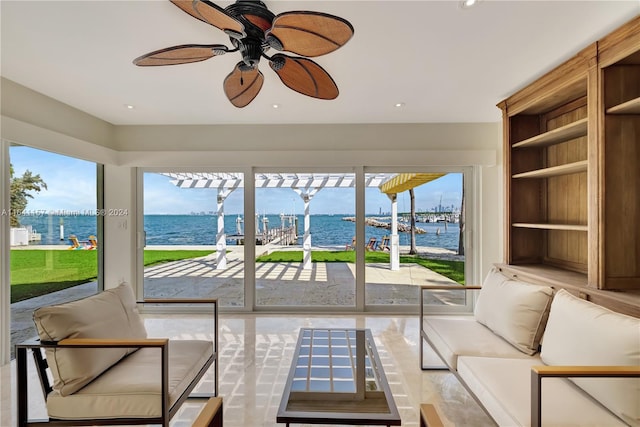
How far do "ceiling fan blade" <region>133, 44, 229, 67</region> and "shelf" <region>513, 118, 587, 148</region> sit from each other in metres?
2.45

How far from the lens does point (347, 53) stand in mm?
2256

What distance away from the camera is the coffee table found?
4.95 feet

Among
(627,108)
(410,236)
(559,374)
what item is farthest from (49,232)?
(627,108)

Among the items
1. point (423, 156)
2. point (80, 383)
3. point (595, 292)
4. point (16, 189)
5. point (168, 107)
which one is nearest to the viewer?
point (80, 383)

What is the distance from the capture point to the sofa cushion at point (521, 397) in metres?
1.34

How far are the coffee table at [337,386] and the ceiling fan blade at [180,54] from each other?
1.82 m

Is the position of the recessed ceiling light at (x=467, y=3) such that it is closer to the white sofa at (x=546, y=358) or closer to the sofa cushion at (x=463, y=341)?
the white sofa at (x=546, y=358)

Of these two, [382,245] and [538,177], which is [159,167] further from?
[538,177]

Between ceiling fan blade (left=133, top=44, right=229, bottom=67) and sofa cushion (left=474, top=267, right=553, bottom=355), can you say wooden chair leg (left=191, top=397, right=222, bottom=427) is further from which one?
sofa cushion (left=474, top=267, right=553, bottom=355)

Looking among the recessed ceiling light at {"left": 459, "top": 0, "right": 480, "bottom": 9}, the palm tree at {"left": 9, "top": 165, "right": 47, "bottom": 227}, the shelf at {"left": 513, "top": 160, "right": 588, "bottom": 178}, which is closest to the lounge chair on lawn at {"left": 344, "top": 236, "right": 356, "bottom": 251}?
the shelf at {"left": 513, "top": 160, "right": 588, "bottom": 178}

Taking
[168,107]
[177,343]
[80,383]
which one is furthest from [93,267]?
[80,383]

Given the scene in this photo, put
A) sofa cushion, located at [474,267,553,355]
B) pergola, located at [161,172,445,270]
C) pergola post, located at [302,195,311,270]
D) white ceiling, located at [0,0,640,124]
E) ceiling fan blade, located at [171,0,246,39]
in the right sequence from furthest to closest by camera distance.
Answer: pergola post, located at [302,195,311,270], pergola, located at [161,172,445,270], sofa cushion, located at [474,267,553,355], white ceiling, located at [0,0,640,124], ceiling fan blade, located at [171,0,246,39]

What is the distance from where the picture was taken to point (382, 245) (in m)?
4.20

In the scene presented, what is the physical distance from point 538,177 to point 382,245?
1.88m
